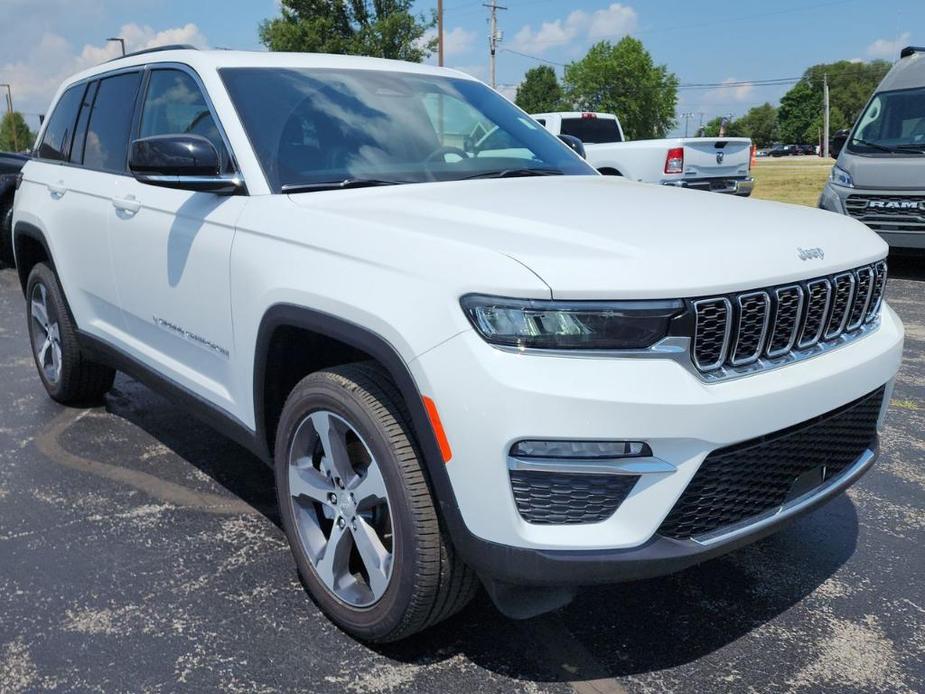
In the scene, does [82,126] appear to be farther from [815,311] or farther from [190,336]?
[815,311]

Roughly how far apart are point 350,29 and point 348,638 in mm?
42148

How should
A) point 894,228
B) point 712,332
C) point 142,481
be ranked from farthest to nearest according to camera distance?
point 894,228 → point 142,481 → point 712,332

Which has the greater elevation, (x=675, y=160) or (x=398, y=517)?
(x=675, y=160)

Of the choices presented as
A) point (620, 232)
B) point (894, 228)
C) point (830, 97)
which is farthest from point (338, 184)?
point (830, 97)

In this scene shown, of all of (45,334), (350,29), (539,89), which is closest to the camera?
(45,334)

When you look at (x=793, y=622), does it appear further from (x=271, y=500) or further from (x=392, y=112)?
(x=392, y=112)

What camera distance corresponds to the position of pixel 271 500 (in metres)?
3.66

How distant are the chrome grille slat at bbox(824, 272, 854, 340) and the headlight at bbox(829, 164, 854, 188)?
7609mm

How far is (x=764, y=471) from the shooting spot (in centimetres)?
223

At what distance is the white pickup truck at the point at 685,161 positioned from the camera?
1263 cm

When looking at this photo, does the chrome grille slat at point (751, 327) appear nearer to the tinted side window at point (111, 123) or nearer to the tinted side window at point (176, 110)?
the tinted side window at point (176, 110)

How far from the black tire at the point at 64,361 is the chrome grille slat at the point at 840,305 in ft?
12.2

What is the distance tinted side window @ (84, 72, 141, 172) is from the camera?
3.96 meters

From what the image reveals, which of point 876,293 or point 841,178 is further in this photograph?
point 841,178
